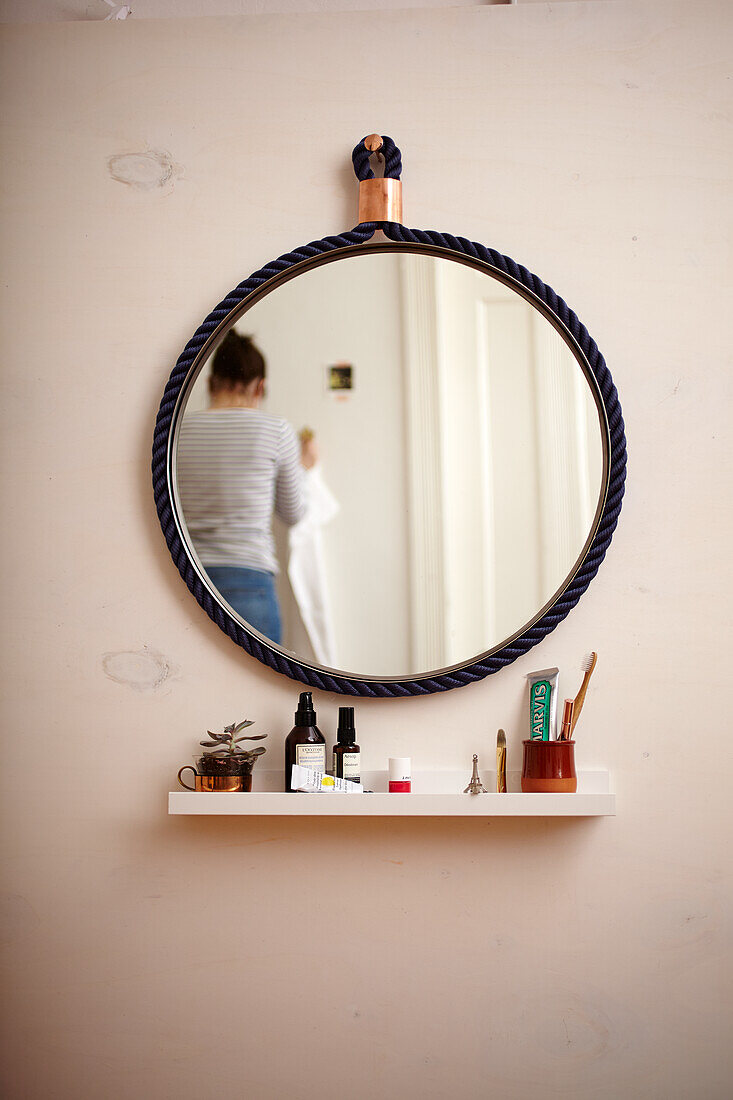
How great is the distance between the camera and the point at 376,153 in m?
1.24

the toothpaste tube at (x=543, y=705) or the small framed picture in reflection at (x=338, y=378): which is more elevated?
the small framed picture in reflection at (x=338, y=378)

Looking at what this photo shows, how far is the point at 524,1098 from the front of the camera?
113 centimetres

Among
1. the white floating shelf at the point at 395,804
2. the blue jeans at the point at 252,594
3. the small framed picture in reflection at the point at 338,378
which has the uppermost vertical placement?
the small framed picture in reflection at the point at 338,378

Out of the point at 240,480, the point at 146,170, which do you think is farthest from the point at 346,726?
the point at 146,170

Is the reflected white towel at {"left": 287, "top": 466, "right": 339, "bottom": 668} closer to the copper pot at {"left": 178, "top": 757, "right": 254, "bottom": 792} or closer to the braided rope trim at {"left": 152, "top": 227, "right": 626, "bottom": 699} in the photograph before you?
the braided rope trim at {"left": 152, "top": 227, "right": 626, "bottom": 699}

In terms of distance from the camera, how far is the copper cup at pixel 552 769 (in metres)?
1.09

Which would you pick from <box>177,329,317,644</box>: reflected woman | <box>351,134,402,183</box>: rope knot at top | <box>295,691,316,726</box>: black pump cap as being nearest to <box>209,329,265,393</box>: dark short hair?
<box>177,329,317,644</box>: reflected woman

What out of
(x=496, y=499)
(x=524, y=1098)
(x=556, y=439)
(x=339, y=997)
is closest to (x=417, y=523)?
(x=496, y=499)

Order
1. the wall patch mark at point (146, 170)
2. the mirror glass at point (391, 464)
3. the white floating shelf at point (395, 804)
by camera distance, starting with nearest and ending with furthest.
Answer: the white floating shelf at point (395, 804), the mirror glass at point (391, 464), the wall patch mark at point (146, 170)

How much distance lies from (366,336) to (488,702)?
523 millimetres

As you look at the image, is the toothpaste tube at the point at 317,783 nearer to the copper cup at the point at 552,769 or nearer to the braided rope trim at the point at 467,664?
the braided rope trim at the point at 467,664

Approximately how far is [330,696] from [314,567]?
18cm

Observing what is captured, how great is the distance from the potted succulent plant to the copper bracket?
71 centimetres

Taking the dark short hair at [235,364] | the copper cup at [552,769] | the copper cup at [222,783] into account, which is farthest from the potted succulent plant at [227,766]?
the dark short hair at [235,364]
